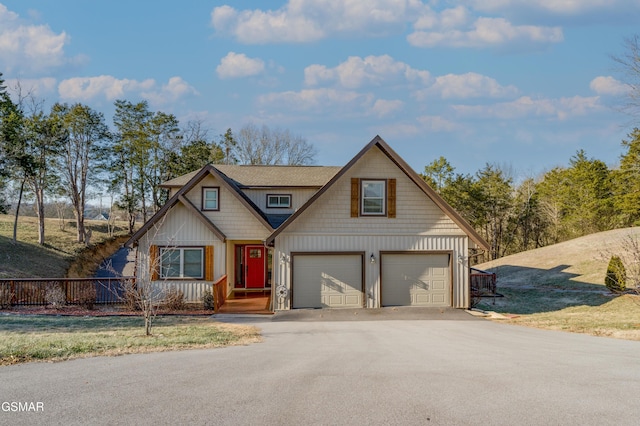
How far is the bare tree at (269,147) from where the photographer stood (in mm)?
49438

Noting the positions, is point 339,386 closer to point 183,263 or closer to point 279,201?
point 183,263

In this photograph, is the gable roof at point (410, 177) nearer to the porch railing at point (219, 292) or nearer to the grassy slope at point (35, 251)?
the porch railing at point (219, 292)

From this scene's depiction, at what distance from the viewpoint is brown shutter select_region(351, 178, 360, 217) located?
55.1 feet

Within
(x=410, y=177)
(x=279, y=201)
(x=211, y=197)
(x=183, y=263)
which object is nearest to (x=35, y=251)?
(x=183, y=263)

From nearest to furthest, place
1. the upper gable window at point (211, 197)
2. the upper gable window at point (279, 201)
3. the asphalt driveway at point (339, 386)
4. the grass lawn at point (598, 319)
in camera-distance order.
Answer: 1. the asphalt driveway at point (339, 386)
2. the grass lawn at point (598, 319)
3. the upper gable window at point (211, 197)
4. the upper gable window at point (279, 201)

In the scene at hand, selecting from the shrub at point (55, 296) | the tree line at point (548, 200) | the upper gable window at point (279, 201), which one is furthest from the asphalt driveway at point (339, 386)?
the tree line at point (548, 200)

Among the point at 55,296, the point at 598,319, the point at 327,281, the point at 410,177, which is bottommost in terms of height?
the point at 598,319

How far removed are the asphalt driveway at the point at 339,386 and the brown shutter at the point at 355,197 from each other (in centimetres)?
753

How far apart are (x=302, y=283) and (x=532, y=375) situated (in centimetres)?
1051

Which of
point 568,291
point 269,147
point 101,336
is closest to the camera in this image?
point 101,336

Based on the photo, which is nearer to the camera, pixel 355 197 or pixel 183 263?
pixel 355 197

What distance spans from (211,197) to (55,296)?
7.14 metres

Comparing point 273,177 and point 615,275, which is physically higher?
point 273,177

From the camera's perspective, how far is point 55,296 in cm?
1648
